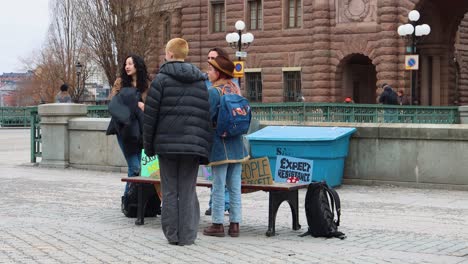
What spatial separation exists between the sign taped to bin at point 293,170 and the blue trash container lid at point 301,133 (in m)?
2.81

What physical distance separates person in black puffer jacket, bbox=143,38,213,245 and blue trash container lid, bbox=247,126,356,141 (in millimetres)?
5728

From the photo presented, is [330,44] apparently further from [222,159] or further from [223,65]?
[222,159]

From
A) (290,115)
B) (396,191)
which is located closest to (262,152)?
(396,191)

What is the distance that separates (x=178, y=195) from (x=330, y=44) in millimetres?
36514

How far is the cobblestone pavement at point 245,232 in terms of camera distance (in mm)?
8383

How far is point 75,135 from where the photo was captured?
62.5ft

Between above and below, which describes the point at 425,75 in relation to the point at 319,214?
above

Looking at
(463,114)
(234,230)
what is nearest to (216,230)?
(234,230)

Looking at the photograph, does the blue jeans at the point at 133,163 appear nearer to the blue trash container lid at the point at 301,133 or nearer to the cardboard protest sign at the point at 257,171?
the cardboard protest sign at the point at 257,171

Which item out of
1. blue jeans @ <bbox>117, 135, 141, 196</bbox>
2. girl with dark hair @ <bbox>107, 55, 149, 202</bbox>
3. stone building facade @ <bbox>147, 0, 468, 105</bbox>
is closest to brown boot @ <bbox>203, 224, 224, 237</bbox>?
girl with dark hair @ <bbox>107, 55, 149, 202</bbox>

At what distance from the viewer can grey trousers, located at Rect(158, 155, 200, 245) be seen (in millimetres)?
9086

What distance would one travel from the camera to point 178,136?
29.5 ft

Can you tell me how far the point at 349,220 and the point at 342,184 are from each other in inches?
177

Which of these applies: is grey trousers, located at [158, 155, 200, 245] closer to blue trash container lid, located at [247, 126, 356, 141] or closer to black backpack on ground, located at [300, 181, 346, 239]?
black backpack on ground, located at [300, 181, 346, 239]
